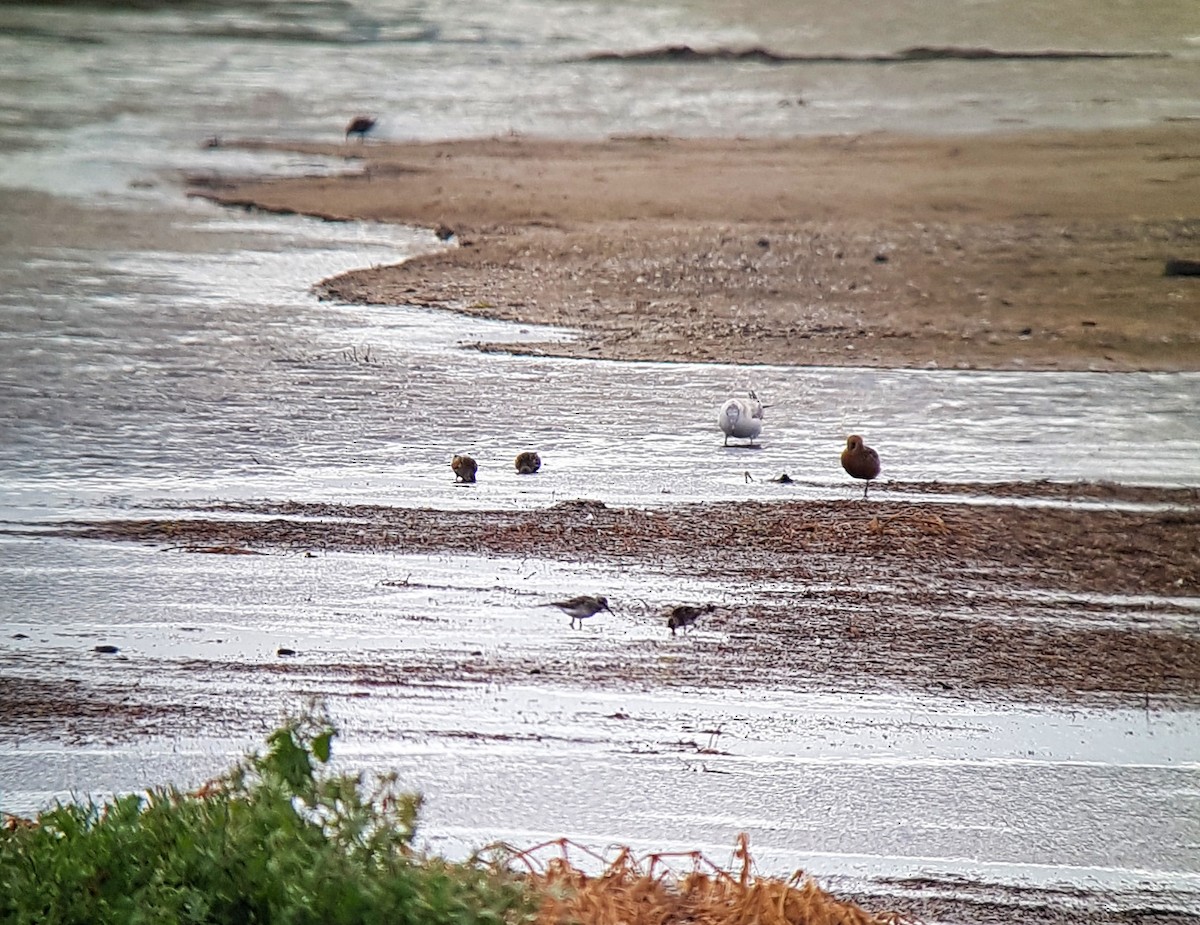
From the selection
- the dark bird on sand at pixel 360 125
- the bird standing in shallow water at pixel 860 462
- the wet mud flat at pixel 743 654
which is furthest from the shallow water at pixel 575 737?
the dark bird on sand at pixel 360 125

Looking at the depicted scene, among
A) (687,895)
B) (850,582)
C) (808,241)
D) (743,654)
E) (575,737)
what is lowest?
(687,895)

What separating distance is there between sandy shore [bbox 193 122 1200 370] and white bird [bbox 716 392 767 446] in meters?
0.28

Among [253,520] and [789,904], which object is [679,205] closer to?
[253,520]

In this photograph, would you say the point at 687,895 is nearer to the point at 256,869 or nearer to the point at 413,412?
the point at 256,869

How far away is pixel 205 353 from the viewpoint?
2812mm

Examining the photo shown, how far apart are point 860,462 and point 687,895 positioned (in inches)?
49.6

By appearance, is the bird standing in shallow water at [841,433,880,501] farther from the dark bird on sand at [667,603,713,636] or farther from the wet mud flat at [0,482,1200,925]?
the dark bird on sand at [667,603,713,636]

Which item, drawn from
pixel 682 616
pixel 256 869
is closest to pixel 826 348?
pixel 682 616

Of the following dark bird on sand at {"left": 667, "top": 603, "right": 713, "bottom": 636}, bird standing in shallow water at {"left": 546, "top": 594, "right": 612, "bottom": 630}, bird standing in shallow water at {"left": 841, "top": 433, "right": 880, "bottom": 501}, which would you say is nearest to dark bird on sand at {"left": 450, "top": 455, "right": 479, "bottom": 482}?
bird standing in shallow water at {"left": 546, "top": 594, "right": 612, "bottom": 630}

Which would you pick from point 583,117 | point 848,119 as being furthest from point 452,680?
point 848,119


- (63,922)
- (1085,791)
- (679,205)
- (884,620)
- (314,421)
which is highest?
(679,205)

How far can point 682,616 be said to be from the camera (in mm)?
2125

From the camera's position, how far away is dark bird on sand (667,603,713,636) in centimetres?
212

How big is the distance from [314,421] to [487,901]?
1702 millimetres
